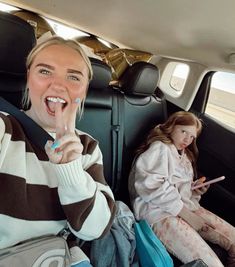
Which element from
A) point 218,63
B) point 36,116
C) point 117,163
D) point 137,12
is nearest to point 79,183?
point 36,116

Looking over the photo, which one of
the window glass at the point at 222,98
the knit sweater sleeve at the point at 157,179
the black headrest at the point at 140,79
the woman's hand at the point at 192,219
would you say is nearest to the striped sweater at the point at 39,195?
the knit sweater sleeve at the point at 157,179

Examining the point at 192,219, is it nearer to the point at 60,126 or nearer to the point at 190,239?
the point at 190,239

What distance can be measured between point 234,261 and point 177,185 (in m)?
0.46

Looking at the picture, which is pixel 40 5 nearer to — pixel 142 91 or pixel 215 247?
pixel 142 91

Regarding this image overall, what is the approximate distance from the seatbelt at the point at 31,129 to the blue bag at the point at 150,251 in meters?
0.58

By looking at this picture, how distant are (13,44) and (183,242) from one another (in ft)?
3.72

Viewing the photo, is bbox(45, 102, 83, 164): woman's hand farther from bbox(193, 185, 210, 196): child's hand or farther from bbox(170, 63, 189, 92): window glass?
bbox(170, 63, 189, 92): window glass

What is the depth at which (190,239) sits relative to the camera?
137cm

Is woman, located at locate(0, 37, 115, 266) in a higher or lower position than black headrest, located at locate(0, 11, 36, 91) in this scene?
lower

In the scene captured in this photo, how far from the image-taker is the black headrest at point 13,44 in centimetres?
105

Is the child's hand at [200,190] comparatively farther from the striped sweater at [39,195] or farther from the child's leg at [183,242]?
the striped sweater at [39,195]

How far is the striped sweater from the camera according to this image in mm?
772

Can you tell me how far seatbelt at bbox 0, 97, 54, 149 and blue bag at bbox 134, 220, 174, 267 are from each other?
58 cm

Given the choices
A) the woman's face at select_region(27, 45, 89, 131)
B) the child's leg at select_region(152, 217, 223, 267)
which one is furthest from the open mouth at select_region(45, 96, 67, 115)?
the child's leg at select_region(152, 217, 223, 267)
